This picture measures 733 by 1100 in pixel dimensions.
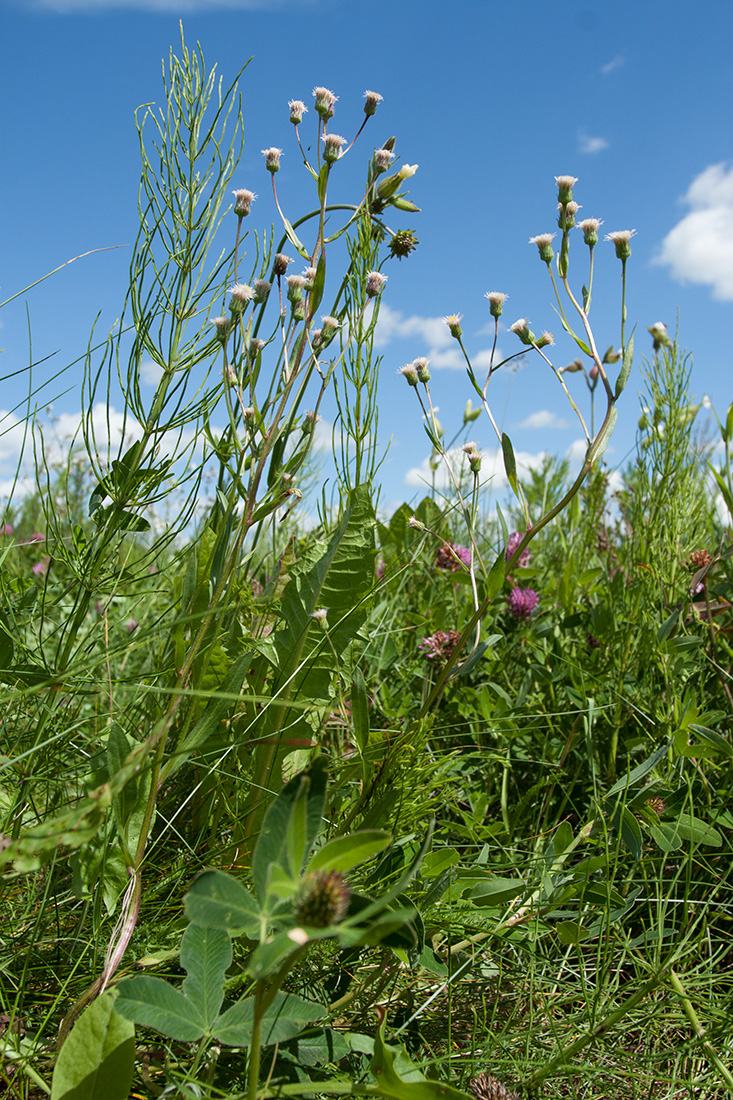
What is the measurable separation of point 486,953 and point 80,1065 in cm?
57

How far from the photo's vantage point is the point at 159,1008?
0.71 metres

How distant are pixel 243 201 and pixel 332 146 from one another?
0.18 meters

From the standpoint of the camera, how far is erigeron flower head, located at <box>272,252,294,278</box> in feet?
3.96

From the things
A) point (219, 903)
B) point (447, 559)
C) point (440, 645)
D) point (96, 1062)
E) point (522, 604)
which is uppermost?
point (447, 559)

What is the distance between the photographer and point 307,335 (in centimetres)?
108

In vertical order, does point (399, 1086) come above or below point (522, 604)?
below

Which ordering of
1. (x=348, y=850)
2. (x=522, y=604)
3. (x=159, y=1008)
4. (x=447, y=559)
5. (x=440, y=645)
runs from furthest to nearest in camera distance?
(x=447, y=559) → (x=522, y=604) → (x=440, y=645) → (x=159, y=1008) → (x=348, y=850)

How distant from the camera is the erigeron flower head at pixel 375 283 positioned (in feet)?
3.89

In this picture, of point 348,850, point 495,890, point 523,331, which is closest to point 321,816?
point 348,850

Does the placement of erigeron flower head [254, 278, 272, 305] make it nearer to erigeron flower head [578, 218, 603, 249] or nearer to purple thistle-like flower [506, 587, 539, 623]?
erigeron flower head [578, 218, 603, 249]

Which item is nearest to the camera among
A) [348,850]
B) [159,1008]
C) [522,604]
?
[348,850]

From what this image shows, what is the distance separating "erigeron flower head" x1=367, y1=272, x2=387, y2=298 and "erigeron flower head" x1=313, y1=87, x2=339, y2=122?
0.24 meters

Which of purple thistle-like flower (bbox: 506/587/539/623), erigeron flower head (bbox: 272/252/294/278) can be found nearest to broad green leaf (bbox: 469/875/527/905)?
purple thistle-like flower (bbox: 506/587/539/623)

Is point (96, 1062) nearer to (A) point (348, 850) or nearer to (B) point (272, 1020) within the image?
(B) point (272, 1020)
